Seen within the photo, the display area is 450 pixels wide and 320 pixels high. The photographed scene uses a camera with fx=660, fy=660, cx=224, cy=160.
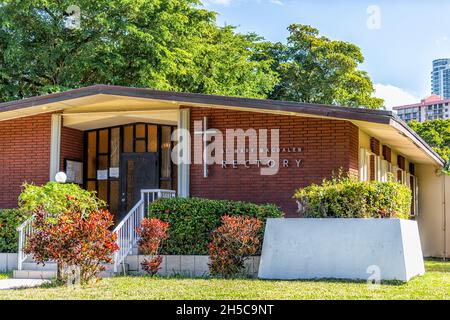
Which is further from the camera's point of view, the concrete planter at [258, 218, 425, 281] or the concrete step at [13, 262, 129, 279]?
the concrete step at [13, 262, 129, 279]

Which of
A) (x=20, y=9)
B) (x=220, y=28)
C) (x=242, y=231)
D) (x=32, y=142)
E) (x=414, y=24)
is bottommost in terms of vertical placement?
(x=242, y=231)

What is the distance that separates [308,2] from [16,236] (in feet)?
25.3

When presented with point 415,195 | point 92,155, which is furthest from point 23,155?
point 415,195

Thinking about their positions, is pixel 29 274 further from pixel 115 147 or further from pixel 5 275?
pixel 115 147

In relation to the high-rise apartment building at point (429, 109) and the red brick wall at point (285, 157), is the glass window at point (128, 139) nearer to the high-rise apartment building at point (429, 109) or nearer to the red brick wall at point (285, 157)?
the red brick wall at point (285, 157)

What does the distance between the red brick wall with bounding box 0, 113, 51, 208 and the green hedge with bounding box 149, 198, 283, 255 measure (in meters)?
3.94

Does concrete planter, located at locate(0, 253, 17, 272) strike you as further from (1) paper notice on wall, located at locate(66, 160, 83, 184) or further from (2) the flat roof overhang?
(2) the flat roof overhang

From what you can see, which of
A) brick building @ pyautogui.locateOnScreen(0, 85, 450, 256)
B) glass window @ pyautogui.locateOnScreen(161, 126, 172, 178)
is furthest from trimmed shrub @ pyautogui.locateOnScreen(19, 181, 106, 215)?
glass window @ pyautogui.locateOnScreen(161, 126, 172, 178)

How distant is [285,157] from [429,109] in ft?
126

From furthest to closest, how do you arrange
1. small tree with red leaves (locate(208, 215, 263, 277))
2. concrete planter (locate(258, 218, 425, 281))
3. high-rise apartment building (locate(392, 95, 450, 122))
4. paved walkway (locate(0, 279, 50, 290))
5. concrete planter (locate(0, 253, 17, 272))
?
high-rise apartment building (locate(392, 95, 450, 122))
concrete planter (locate(0, 253, 17, 272))
small tree with red leaves (locate(208, 215, 263, 277))
paved walkway (locate(0, 279, 50, 290))
concrete planter (locate(258, 218, 425, 281))

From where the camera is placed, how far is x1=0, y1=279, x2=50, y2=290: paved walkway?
389 inches

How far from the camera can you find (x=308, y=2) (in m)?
14.2
